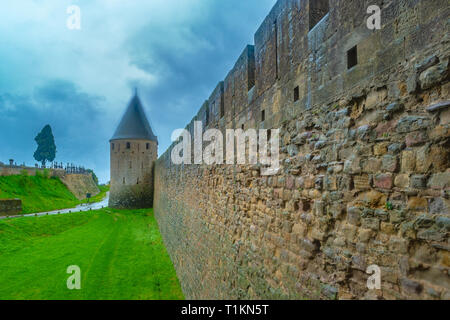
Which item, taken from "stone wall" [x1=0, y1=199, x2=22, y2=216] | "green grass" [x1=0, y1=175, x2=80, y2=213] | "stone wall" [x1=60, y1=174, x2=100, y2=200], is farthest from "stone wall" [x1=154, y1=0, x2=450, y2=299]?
"stone wall" [x1=60, y1=174, x2=100, y2=200]

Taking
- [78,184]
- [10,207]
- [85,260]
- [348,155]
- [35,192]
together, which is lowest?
[85,260]

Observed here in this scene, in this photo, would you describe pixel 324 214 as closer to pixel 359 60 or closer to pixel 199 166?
pixel 359 60

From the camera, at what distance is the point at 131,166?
30.8 m

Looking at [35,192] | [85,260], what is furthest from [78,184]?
[85,260]

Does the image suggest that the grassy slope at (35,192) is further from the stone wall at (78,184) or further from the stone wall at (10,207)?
the stone wall at (78,184)

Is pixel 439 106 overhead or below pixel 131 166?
below

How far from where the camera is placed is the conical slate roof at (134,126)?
3145 cm

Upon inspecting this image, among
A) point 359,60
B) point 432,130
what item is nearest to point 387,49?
point 359,60

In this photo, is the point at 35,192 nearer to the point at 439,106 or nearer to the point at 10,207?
the point at 10,207

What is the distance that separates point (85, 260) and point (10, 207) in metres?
17.6

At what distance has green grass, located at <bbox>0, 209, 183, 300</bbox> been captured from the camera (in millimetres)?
9469

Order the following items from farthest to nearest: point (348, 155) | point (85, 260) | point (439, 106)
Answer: point (85, 260), point (348, 155), point (439, 106)

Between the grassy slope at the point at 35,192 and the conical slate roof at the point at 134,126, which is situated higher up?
the conical slate roof at the point at 134,126

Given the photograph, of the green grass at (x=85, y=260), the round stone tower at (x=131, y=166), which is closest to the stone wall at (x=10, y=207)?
the green grass at (x=85, y=260)
